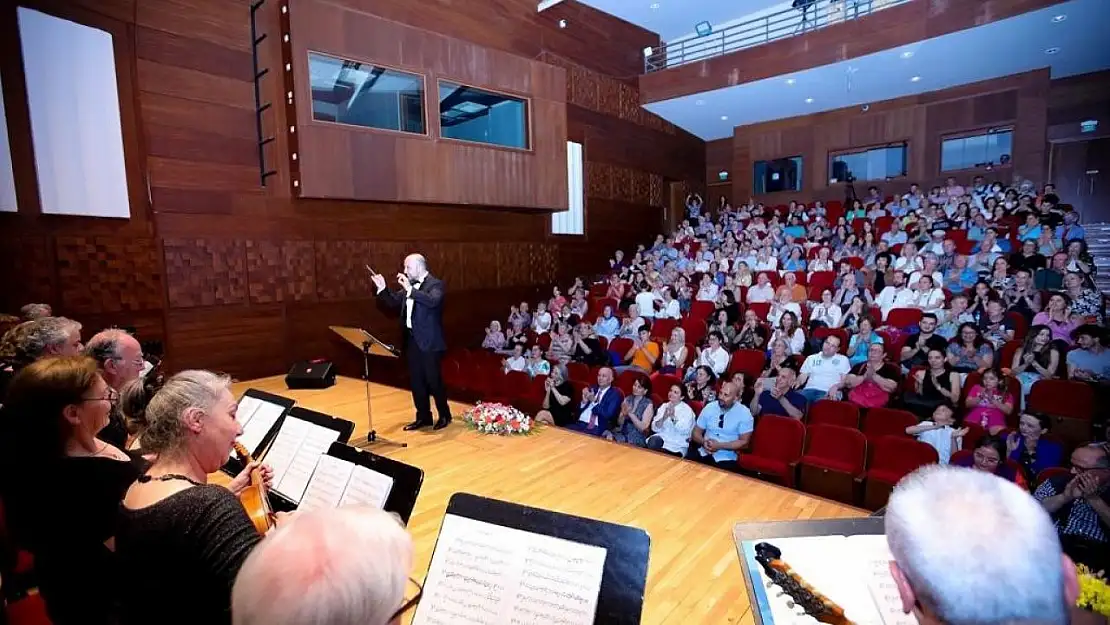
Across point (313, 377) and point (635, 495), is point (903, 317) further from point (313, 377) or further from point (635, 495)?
point (313, 377)

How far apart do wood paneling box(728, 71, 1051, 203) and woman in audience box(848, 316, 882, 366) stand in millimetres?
5216

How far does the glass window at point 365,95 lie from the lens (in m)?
4.54

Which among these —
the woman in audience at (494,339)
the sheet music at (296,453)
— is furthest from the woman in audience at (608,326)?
the sheet music at (296,453)

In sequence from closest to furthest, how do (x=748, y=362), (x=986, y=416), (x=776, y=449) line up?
(x=986, y=416)
(x=776, y=449)
(x=748, y=362)

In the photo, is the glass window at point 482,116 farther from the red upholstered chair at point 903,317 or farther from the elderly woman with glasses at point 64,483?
the elderly woman with glasses at point 64,483

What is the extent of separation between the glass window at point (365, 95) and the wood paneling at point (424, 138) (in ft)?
0.24

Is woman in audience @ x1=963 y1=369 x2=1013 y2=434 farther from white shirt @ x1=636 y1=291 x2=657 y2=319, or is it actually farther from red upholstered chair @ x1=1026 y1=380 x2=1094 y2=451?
white shirt @ x1=636 y1=291 x2=657 y2=319

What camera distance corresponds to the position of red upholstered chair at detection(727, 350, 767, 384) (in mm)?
3896

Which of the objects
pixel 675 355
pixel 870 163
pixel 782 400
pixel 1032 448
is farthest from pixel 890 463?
pixel 870 163

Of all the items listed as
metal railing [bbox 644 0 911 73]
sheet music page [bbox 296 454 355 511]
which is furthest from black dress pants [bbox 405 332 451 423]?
metal railing [bbox 644 0 911 73]

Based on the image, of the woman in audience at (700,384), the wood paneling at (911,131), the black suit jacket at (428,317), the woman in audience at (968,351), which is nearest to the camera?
the black suit jacket at (428,317)

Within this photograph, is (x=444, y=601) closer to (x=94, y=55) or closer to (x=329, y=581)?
(x=329, y=581)

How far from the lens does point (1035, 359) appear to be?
3080mm

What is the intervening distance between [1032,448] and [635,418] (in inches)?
73.2
